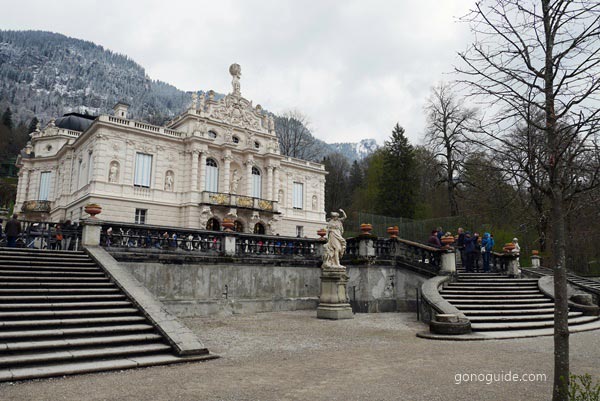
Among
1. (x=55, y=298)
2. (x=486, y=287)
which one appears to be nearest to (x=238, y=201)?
(x=486, y=287)

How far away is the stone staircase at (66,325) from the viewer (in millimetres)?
6672

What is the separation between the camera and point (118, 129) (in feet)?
101

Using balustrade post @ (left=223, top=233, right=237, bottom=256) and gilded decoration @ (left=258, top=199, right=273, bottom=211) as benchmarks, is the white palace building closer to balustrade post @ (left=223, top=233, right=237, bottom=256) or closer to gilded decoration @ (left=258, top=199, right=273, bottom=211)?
gilded decoration @ (left=258, top=199, right=273, bottom=211)

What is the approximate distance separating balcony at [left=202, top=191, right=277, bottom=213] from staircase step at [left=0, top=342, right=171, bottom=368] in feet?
84.5

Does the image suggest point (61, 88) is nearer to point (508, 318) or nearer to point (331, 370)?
point (508, 318)

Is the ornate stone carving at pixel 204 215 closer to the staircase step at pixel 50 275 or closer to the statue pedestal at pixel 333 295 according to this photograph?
the statue pedestal at pixel 333 295

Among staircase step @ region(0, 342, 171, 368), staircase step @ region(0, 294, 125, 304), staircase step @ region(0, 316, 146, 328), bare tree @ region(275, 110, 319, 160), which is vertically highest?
bare tree @ region(275, 110, 319, 160)

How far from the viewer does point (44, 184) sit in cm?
3959

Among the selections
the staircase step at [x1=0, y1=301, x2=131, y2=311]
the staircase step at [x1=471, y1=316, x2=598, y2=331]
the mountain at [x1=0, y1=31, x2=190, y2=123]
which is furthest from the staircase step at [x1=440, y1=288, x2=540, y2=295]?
the mountain at [x1=0, y1=31, x2=190, y2=123]

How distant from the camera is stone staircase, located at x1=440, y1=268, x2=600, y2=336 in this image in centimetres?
1130

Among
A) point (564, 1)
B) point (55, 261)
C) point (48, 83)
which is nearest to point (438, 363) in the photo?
point (564, 1)

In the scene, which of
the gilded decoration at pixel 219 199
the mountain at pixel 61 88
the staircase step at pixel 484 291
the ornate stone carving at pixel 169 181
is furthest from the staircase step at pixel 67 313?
the mountain at pixel 61 88

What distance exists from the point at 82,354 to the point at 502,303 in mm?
11591

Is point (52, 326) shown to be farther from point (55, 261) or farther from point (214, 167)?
point (214, 167)
